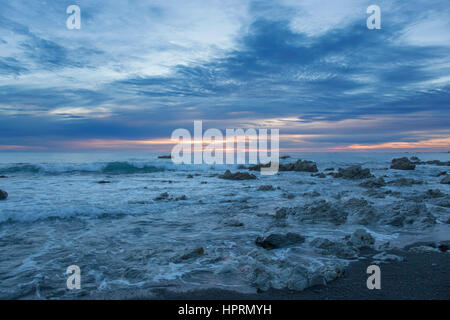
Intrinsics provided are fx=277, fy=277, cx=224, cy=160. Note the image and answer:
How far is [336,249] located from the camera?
621 centimetres

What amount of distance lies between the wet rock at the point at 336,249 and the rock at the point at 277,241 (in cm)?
44

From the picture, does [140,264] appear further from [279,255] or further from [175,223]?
[175,223]

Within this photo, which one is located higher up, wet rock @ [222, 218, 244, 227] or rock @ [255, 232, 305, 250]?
rock @ [255, 232, 305, 250]

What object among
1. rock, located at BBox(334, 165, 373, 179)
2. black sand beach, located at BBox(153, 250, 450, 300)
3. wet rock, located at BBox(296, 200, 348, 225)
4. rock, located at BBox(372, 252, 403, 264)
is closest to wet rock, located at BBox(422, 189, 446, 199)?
wet rock, located at BBox(296, 200, 348, 225)

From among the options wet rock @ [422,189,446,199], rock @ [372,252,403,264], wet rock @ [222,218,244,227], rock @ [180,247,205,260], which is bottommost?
A: wet rock @ [222,218,244,227]

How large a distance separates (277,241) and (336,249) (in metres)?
1.35

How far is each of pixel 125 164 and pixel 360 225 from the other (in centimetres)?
3840

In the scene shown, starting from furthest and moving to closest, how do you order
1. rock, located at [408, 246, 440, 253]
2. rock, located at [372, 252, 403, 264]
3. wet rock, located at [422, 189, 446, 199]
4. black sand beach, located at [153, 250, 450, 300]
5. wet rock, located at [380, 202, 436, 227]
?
wet rock, located at [422, 189, 446, 199] → wet rock, located at [380, 202, 436, 227] → rock, located at [408, 246, 440, 253] → rock, located at [372, 252, 403, 264] → black sand beach, located at [153, 250, 450, 300]

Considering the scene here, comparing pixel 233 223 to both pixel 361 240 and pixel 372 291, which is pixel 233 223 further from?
pixel 372 291

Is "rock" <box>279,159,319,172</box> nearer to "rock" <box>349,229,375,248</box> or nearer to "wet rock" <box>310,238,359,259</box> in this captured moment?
"rock" <box>349,229,375,248</box>

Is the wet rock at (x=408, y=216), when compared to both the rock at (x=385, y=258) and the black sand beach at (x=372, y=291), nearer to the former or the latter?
the rock at (x=385, y=258)

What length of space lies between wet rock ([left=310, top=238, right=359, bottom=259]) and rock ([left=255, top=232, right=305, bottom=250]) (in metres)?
0.44

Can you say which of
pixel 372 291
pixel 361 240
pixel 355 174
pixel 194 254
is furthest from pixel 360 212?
pixel 355 174

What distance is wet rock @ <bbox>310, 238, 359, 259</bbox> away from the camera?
596cm
